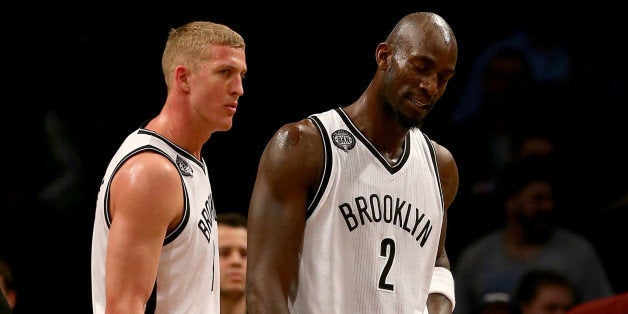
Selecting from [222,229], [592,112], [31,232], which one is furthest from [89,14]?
[592,112]

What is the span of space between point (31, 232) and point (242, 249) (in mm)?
1602

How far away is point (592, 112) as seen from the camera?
7.67m

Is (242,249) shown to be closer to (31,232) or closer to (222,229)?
(222,229)

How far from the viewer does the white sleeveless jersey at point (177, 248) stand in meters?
3.91

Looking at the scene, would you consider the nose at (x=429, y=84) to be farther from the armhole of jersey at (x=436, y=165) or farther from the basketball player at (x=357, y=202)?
the armhole of jersey at (x=436, y=165)

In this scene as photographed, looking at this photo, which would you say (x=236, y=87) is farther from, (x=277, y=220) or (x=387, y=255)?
(x=387, y=255)

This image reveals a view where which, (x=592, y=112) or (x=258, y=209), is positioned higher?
(x=592, y=112)

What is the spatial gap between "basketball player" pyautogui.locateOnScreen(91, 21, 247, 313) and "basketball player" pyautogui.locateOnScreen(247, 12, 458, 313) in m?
0.31

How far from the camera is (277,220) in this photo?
3.69 meters

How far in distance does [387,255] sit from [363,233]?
0.12 m

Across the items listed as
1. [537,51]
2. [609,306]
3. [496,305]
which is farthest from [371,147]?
[537,51]

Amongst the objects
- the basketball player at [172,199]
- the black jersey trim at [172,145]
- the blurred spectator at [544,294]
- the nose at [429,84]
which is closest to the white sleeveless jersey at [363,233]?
the nose at [429,84]

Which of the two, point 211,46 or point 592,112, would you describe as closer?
point 211,46

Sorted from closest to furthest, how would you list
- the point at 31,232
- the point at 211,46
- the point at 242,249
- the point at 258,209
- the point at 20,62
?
the point at 258,209
the point at 211,46
the point at 242,249
the point at 31,232
the point at 20,62
